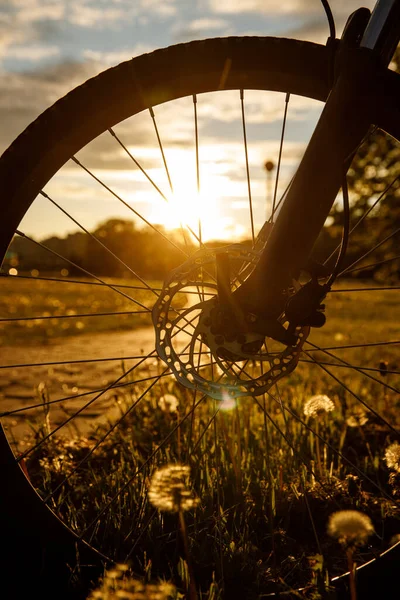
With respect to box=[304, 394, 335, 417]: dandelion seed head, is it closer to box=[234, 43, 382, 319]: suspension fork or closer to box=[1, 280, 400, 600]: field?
box=[1, 280, 400, 600]: field

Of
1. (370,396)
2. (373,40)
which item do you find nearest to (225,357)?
(373,40)

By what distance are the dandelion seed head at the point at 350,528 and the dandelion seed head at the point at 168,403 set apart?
5.62 feet

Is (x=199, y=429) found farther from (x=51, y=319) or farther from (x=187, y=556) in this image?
(x=51, y=319)

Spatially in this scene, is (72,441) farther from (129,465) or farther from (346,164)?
(346,164)

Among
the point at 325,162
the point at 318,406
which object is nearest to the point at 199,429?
the point at 318,406

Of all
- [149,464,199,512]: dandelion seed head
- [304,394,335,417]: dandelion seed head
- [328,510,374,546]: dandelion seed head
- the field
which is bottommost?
the field

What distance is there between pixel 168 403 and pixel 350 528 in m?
1.95

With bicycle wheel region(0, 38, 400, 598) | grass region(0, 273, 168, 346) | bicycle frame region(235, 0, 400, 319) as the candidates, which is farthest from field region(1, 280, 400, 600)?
grass region(0, 273, 168, 346)

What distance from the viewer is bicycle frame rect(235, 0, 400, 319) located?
1741 mm

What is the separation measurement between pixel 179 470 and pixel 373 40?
49.7 inches

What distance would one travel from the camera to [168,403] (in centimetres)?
313

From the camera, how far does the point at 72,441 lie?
9.63 ft

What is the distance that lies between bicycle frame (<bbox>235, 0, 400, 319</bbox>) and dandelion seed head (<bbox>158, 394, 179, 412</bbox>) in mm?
1319

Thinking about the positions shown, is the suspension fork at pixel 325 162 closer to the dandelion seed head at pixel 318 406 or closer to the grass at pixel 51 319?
the dandelion seed head at pixel 318 406
